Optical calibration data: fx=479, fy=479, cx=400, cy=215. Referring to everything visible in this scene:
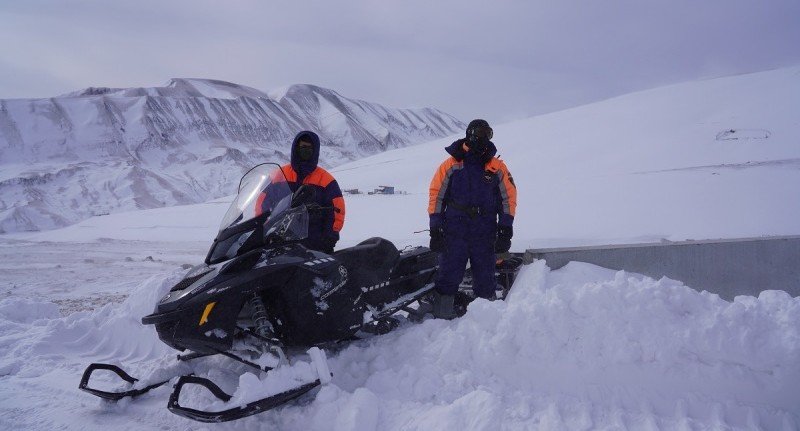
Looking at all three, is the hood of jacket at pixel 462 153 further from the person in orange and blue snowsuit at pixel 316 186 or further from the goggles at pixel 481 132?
the person in orange and blue snowsuit at pixel 316 186

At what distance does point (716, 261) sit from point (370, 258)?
10.6 feet

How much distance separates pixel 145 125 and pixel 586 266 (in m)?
67.9

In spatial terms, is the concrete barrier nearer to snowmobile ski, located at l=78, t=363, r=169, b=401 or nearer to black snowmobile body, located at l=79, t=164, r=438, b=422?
black snowmobile body, located at l=79, t=164, r=438, b=422

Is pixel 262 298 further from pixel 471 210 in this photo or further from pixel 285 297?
pixel 471 210

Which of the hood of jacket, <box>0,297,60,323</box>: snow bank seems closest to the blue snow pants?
the hood of jacket

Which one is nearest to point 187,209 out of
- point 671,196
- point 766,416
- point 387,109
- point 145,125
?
point 671,196

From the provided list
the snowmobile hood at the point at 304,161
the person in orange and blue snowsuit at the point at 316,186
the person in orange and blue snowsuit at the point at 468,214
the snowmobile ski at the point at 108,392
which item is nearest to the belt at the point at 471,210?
the person in orange and blue snowsuit at the point at 468,214

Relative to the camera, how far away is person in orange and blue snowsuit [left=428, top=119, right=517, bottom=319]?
3887 millimetres

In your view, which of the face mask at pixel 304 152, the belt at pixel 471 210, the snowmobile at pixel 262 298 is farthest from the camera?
the face mask at pixel 304 152

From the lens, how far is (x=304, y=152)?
4.06 metres

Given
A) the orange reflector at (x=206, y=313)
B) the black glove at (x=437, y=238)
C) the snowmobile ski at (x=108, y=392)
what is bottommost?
the snowmobile ski at (x=108, y=392)

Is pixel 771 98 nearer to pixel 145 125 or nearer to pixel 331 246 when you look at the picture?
pixel 331 246

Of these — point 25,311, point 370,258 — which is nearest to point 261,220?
point 370,258

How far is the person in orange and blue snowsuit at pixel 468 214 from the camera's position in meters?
3.89
